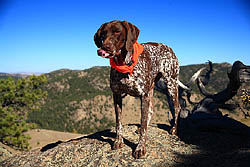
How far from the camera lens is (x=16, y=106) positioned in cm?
1475

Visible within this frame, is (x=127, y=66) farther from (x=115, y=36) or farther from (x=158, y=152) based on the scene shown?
(x=158, y=152)

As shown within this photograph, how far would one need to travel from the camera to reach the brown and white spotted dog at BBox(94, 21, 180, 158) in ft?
11.2

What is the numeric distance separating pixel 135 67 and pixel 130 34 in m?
0.78

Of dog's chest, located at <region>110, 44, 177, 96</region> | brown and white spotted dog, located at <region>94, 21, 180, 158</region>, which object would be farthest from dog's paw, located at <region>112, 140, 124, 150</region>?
dog's chest, located at <region>110, 44, 177, 96</region>

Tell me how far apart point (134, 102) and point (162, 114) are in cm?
980

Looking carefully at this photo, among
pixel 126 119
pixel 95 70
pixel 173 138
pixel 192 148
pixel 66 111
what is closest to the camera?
pixel 192 148

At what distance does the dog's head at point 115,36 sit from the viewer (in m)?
3.28

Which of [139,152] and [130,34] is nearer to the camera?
[130,34]

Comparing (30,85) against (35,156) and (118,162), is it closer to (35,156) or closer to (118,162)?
(35,156)

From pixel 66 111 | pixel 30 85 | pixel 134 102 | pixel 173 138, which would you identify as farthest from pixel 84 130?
pixel 173 138

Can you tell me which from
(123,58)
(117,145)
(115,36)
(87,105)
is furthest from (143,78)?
(87,105)

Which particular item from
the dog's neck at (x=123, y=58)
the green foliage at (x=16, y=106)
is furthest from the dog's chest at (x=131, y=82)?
the green foliage at (x=16, y=106)

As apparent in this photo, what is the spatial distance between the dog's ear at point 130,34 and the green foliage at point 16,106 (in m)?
13.2

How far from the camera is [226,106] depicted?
6.85 m
